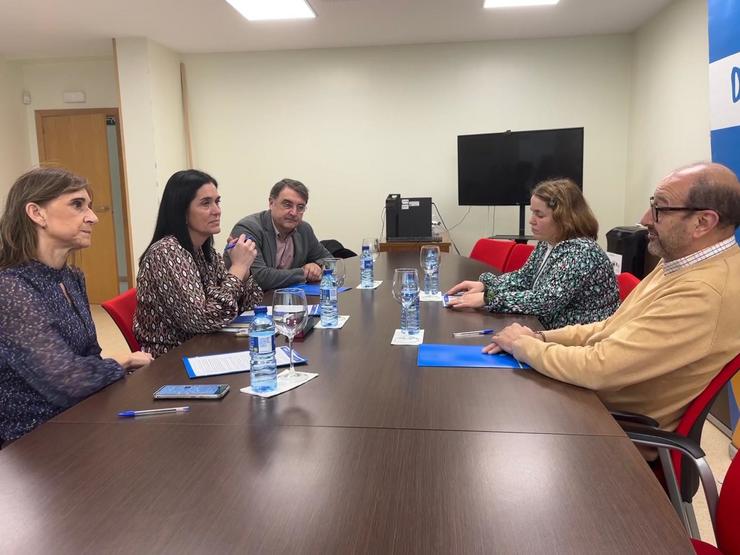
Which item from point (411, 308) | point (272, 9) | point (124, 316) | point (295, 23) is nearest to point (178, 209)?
point (124, 316)

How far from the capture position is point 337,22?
187 inches

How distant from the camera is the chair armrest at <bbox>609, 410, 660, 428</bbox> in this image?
1.45 m

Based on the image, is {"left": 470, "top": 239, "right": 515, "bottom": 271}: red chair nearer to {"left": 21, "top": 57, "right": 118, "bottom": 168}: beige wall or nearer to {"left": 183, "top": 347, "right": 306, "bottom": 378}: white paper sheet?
{"left": 183, "top": 347, "right": 306, "bottom": 378}: white paper sheet

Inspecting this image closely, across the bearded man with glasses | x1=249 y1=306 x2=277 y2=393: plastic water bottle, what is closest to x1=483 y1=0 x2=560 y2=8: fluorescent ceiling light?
the bearded man with glasses

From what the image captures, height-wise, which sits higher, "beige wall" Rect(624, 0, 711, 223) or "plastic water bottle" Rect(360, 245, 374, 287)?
"beige wall" Rect(624, 0, 711, 223)

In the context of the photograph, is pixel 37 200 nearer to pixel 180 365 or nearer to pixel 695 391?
pixel 180 365

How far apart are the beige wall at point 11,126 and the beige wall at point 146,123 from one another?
1.46 m

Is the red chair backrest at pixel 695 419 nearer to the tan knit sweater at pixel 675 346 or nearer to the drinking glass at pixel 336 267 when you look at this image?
the tan knit sweater at pixel 675 346

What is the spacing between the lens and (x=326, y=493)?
875mm

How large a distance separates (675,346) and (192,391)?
3.73ft

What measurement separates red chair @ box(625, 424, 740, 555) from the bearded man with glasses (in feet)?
6.23

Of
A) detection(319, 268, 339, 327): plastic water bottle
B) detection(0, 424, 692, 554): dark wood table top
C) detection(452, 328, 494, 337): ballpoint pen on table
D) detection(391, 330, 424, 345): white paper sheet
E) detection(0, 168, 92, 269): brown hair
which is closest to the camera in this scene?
detection(0, 424, 692, 554): dark wood table top

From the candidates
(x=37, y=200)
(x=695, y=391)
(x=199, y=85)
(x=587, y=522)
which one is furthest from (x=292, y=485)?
(x=199, y=85)

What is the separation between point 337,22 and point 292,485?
4559mm
